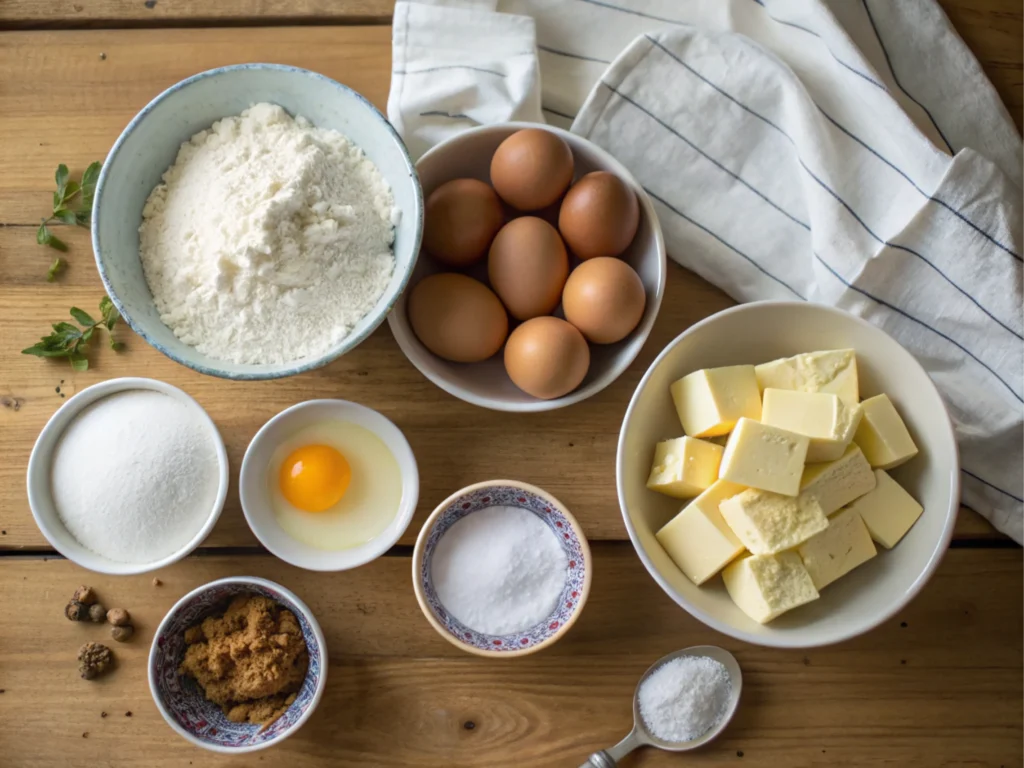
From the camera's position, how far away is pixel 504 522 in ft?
3.55

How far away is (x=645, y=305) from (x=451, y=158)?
0.33 meters

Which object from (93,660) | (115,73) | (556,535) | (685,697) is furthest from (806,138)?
(93,660)

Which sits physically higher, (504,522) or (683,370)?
(683,370)

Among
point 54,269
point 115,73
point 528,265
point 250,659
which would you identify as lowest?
point 250,659

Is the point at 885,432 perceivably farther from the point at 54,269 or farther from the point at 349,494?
the point at 54,269

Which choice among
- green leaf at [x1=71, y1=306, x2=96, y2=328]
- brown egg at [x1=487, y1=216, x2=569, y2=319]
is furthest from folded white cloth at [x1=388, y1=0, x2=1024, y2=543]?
green leaf at [x1=71, y1=306, x2=96, y2=328]

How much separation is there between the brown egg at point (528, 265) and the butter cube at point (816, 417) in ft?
0.98

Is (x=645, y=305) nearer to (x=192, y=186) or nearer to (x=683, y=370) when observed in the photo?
(x=683, y=370)

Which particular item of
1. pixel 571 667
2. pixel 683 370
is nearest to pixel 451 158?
pixel 683 370

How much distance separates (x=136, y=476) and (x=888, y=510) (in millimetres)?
952

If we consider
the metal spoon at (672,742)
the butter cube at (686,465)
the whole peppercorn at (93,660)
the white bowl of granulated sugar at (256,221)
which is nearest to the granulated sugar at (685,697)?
the metal spoon at (672,742)

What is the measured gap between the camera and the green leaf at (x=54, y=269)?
3.70 ft

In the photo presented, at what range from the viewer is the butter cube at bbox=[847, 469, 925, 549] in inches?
38.6

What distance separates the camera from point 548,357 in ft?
3.18
